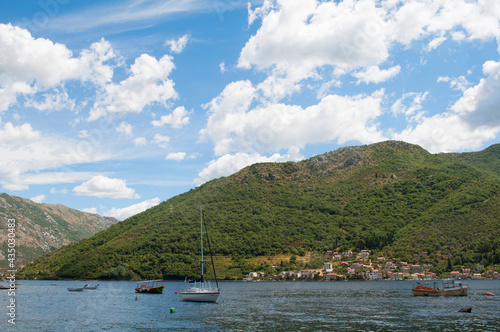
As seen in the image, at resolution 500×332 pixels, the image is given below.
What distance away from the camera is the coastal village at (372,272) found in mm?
158000

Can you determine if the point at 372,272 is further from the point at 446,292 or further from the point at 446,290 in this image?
the point at 446,290

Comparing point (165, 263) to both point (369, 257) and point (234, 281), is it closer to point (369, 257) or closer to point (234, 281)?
point (234, 281)

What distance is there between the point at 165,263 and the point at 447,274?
409 feet

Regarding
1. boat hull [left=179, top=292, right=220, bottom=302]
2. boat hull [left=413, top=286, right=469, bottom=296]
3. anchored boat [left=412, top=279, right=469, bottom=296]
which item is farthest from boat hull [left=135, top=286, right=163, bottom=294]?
boat hull [left=413, top=286, right=469, bottom=296]

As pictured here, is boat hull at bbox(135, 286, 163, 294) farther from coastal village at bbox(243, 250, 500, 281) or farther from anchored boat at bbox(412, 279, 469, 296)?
coastal village at bbox(243, 250, 500, 281)

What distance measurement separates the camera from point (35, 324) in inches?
2114

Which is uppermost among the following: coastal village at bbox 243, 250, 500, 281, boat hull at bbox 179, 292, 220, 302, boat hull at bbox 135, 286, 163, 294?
boat hull at bbox 179, 292, 220, 302

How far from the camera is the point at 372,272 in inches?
6732

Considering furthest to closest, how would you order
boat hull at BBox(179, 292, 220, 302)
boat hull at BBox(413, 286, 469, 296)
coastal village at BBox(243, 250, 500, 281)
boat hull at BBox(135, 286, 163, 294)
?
coastal village at BBox(243, 250, 500, 281) < boat hull at BBox(135, 286, 163, 294) < boat hull at BBox(413, 286, 469, 296) < boat hull at BBox(179, 292, 220, 302)

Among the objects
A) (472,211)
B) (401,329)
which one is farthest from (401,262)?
(401,329)

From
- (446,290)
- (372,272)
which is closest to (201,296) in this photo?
(446,290)

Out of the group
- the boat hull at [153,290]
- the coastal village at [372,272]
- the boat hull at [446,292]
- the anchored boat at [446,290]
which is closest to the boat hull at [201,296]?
the boat hull at [153,290]

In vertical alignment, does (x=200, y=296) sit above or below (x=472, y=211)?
below

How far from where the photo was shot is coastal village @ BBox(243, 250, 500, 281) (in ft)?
518
